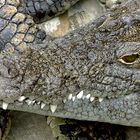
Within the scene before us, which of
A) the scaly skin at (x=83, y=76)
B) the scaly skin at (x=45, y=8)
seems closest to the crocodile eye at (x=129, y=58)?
the scaly skin at (x=83, y=76)

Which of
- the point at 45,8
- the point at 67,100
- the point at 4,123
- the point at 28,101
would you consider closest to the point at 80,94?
the point at 67,100

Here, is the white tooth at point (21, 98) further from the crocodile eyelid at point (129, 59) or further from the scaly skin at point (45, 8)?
the scaly skin at point (45, 8)

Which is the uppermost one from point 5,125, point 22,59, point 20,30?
point 20,30

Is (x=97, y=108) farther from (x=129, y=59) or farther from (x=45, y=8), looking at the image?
(x=45, y=8)

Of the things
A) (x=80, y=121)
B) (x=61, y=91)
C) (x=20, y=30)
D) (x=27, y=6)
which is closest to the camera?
(x=61, y=91)

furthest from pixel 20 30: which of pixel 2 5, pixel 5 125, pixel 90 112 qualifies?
pixel 90 112

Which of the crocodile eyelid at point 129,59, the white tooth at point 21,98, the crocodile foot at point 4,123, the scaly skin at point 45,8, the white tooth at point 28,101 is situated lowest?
the crocodile foot at point 4,123

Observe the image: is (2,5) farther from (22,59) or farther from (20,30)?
(22,59)

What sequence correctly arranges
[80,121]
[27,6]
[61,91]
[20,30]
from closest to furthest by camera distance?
[61,91] < [80,121] < [20,30] < [27,6]
